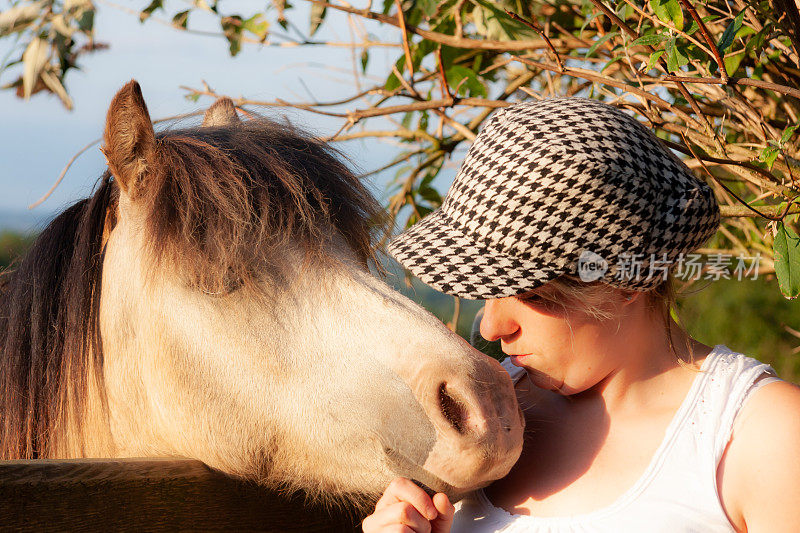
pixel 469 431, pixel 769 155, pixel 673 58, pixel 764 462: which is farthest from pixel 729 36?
pixel 469 431

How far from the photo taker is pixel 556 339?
4.13 feet

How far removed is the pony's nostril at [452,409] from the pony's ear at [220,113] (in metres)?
1.05

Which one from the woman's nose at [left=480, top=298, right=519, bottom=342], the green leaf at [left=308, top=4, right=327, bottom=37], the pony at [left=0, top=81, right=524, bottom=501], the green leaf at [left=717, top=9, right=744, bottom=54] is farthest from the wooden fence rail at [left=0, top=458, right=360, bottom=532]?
the green leaf at [left=308, top=4, right=327, bottom=37]

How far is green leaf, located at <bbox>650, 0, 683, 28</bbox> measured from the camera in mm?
1372

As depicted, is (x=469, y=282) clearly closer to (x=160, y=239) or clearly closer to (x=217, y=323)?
(x=217, y=323)

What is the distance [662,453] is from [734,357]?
0.80ft

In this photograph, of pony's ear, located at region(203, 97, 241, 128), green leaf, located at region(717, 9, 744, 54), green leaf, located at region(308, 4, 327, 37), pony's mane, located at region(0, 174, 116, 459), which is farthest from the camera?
green leaf, located at region(308, 4, 327, 37)

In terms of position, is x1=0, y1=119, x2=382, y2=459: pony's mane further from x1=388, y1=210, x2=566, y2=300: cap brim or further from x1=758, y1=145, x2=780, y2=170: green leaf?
x1=758, y1=145, x2=780, y2=170: green leaf

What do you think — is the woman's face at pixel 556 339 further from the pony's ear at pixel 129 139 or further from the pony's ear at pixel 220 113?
the pony's ear at pixel 220 113

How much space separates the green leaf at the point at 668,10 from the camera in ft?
4.50

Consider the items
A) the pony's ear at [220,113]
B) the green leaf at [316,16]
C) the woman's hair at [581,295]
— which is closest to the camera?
the woman's hair at [581,295]

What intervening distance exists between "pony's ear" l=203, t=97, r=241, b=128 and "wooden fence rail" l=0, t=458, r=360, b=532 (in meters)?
0.98

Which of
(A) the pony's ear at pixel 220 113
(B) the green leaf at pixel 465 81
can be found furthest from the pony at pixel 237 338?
(B) the green leaf at pixel 465 81

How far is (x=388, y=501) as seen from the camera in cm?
117
